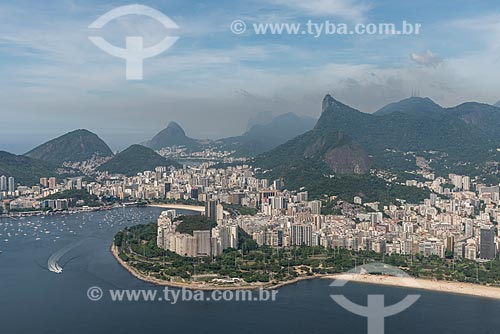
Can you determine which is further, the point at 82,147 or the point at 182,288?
the point at 82,147

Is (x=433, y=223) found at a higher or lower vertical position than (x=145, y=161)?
lower

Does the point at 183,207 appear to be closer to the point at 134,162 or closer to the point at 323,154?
the point at 323,154

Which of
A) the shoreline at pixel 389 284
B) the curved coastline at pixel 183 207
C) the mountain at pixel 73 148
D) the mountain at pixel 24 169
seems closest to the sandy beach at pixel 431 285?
the shoreline at pixel 389 284

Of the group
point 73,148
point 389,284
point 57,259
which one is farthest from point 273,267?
point 73,148

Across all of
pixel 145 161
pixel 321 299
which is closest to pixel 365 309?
pixel 321 299

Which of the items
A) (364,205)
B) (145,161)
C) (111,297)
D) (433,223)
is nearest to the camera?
(111,297)

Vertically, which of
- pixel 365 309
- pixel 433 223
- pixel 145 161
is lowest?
pixel 365 309

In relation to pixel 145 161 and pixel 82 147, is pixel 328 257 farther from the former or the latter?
pixel 82 147
